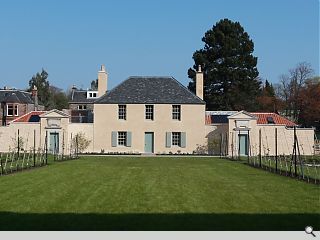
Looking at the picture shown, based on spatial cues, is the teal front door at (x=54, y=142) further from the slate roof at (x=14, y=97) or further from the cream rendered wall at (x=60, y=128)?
the slate roof at (x=14, y=97)

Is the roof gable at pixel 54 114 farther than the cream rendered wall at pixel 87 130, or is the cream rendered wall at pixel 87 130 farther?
the cream rendered wall at pixel 87 130

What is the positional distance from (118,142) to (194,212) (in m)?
35.0

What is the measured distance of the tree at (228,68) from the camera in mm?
62344

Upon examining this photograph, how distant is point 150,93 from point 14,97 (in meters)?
24.0

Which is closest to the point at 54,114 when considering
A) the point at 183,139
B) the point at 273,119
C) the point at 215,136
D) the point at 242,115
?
the point at 183,139

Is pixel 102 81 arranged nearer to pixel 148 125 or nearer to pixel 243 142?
pixel 148 125

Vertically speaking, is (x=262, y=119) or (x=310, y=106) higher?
(x=310, y=106)

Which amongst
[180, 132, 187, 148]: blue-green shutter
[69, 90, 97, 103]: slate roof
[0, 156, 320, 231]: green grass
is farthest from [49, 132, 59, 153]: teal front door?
[69, 90, 97, 103]: slate roof

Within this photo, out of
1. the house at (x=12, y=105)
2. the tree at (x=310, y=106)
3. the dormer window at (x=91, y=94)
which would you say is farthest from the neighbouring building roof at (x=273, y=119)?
the dormer window at (x=91, y=94)

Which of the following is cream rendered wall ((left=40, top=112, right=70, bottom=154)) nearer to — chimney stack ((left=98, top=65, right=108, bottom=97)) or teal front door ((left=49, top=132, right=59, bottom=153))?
teal front door ((left=49, top=132, right=59, bottom=153))

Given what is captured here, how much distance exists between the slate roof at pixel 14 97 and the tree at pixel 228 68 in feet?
63.5

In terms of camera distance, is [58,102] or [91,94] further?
[58,102]

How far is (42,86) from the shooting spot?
286 ft

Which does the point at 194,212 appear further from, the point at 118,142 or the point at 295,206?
the point at 118,142
